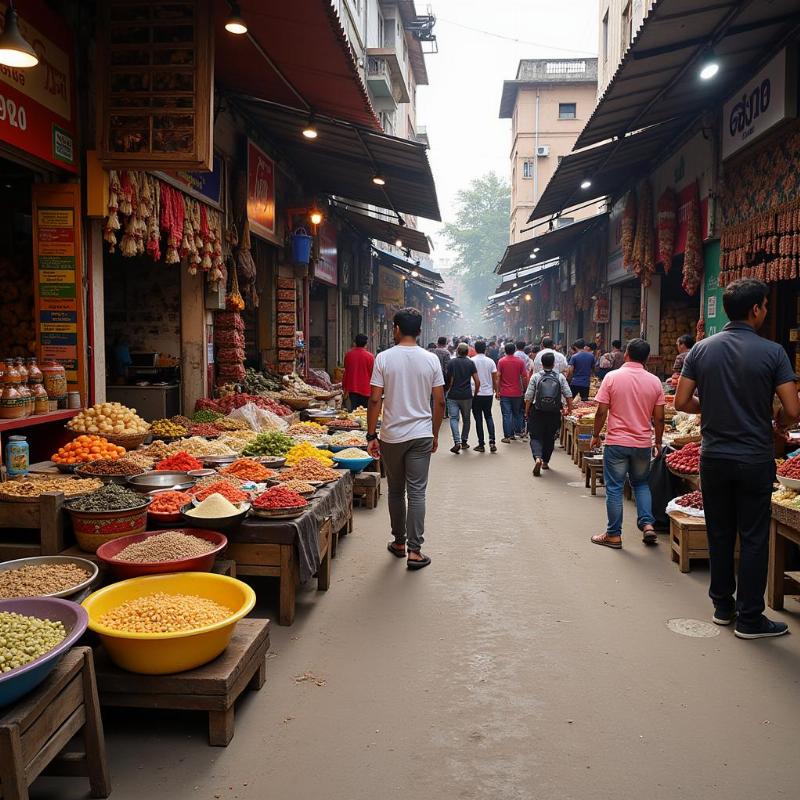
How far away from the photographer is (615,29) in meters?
22.6

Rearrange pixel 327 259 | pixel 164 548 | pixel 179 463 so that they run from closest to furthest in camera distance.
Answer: pixel 164 548
pixel 179 463
pixel 327 259

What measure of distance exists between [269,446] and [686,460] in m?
4.21

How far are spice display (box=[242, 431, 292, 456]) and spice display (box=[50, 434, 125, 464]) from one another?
1422 mm

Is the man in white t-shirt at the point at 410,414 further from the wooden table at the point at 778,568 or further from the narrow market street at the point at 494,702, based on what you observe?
the wooden table at the point at 778,568

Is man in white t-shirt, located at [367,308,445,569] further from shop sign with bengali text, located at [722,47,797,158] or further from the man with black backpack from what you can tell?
shop sign with bengali text, located at [722,47,797,158]

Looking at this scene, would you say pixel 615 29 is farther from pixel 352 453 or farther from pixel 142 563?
A: pixel 142 563

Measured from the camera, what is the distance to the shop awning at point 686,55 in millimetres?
7480

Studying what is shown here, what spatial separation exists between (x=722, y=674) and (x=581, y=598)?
4.39 feet

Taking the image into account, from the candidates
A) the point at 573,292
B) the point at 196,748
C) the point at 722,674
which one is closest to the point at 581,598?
the point at 722,674

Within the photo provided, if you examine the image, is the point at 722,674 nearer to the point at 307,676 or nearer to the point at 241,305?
the point at 307,676

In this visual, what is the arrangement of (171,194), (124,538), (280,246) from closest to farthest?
(124,538), (171,194), (280,246)

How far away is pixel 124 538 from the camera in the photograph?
13.6 ft

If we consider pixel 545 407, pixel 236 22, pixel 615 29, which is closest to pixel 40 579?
pixel 236 22

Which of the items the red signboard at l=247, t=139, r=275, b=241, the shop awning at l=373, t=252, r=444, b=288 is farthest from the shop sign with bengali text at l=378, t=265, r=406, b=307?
the red signboard at l=247, t=139, r=275, b=241
